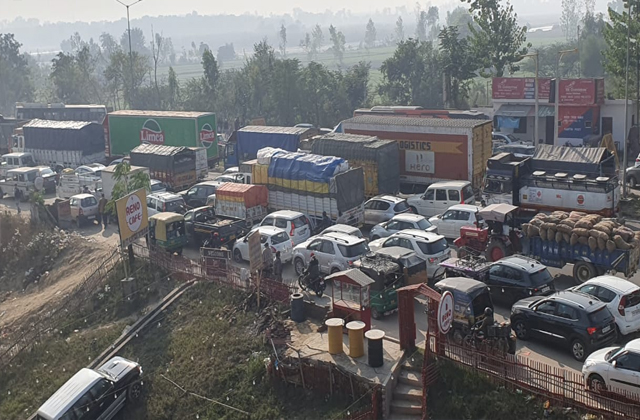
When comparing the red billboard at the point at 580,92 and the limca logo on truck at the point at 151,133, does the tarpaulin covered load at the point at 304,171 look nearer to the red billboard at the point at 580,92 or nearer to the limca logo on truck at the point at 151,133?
the limca logo on truck at the point at 151,133

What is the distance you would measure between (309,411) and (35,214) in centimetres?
2370

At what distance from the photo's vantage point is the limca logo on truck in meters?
45.5

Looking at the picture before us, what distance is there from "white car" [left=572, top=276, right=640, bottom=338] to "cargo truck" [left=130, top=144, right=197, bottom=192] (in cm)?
2430

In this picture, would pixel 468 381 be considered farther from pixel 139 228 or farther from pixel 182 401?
pixel 139 228

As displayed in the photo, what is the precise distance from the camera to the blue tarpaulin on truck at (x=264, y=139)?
3858cm

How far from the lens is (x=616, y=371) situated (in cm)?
1334

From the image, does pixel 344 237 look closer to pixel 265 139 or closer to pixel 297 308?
pixel 297 308

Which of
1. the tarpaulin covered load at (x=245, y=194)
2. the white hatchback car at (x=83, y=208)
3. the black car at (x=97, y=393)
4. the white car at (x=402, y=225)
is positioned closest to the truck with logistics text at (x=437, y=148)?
the tarpaulin covered load at (x=245, y=194)

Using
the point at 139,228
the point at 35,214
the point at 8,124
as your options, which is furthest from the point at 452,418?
the point at 8,124

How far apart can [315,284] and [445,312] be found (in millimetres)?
5962

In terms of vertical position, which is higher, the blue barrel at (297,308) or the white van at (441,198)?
the white van at (441,198)

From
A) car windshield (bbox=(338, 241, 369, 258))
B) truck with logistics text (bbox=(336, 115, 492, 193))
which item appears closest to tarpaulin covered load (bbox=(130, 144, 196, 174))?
truck with logistics text (bbox=(336, 115, 492, 193))

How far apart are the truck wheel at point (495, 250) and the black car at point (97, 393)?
36.4ft

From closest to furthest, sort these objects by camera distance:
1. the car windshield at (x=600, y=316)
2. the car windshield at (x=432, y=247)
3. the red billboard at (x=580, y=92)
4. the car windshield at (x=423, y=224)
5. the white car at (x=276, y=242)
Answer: the car windshield at (x=600, y=316), the car windshield at (x=432, y=247), the white car at (x=276, y=242), the car windshield at (x=423, y=224), the red billboard at (x=580, y=92)
